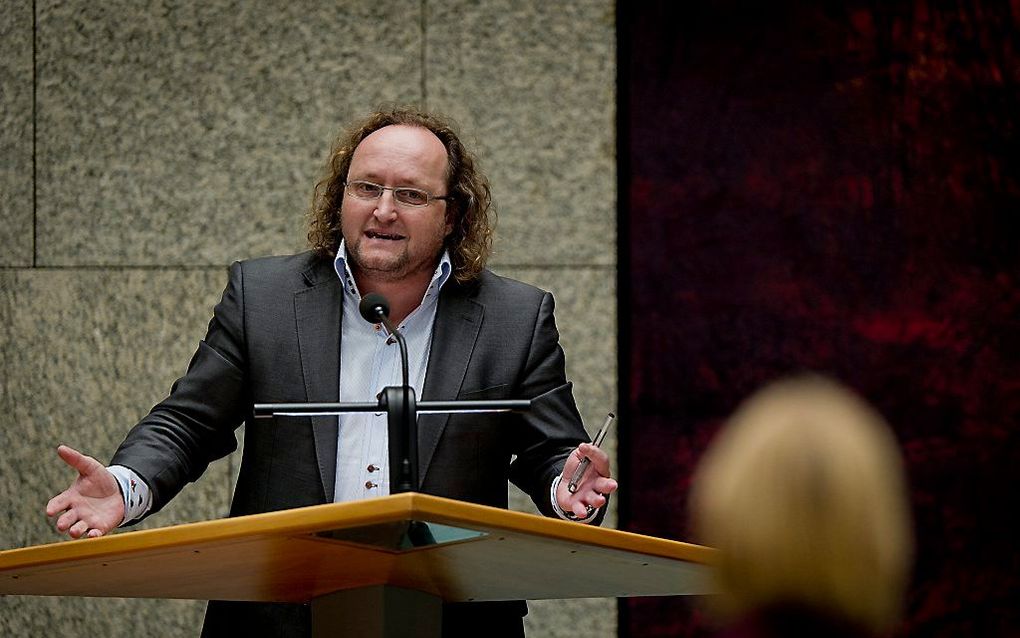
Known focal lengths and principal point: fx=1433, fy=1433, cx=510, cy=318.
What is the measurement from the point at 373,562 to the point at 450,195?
1.32 metres

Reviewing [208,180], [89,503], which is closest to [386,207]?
[89,503]

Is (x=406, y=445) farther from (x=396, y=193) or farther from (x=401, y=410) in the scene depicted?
(x=396, y=193)

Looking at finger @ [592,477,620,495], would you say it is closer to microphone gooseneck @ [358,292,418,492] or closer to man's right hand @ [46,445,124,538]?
microphone gooseneck @ [358,292,418,492]

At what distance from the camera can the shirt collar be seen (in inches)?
110

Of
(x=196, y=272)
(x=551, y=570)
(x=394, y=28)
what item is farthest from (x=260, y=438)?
(x=394, y=28)

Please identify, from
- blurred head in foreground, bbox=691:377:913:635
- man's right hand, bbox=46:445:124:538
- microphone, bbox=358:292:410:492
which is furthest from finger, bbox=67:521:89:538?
blurred head in foreground, bbox=691:377:913:635

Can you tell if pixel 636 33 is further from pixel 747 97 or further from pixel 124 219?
pixel 124 219

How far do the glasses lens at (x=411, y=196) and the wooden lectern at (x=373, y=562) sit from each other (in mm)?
942

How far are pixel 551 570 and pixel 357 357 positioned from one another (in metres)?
0.93

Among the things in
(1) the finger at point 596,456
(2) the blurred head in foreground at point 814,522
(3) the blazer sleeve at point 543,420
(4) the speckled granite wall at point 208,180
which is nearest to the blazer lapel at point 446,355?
(3) the blazer sleeve at point 543,420

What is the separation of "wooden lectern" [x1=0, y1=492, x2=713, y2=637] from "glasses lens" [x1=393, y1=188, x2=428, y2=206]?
942 mm

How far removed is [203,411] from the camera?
2.67 metres

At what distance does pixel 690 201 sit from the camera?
3.97 m

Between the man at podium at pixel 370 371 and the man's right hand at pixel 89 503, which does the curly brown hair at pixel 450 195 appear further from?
the man's right hand at pixel 89 503
